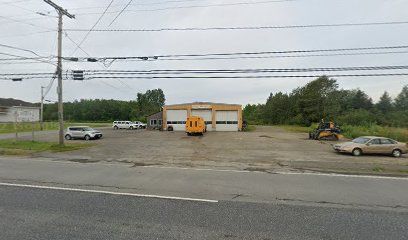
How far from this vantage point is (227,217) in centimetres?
548

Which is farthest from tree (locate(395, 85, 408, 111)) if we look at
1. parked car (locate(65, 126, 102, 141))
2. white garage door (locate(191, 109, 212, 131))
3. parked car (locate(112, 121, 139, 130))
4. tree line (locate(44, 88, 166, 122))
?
parked car (locate(65, 126, 102, 141))

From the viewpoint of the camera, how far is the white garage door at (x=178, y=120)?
44281mm

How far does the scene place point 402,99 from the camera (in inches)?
3270

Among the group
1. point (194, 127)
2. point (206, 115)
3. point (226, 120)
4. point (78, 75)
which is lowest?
point (194, 127)

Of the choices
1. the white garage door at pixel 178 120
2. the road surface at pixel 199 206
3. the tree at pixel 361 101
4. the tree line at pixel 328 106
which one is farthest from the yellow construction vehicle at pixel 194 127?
the tree at pixel 361 101

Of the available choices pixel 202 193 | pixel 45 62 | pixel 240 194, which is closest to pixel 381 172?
pixel 240 194

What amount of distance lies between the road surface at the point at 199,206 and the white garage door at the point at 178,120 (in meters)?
34.1

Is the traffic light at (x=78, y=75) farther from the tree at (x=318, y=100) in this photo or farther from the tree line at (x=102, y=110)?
the tree line at (x=102, y=110)

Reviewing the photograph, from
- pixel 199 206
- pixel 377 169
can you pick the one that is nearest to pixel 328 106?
pixel 377 169

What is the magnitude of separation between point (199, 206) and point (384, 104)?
322 ft

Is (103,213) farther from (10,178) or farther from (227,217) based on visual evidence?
(10,178)

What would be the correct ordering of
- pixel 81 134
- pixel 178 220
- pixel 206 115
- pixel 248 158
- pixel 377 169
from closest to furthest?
pixel 178 220 → pixel 377 169 → pixel 248 158 → pixel 81 134 → pixel 206 115

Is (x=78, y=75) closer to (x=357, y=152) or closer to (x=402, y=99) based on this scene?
(x=357, y=152)

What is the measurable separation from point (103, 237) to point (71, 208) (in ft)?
6.59
